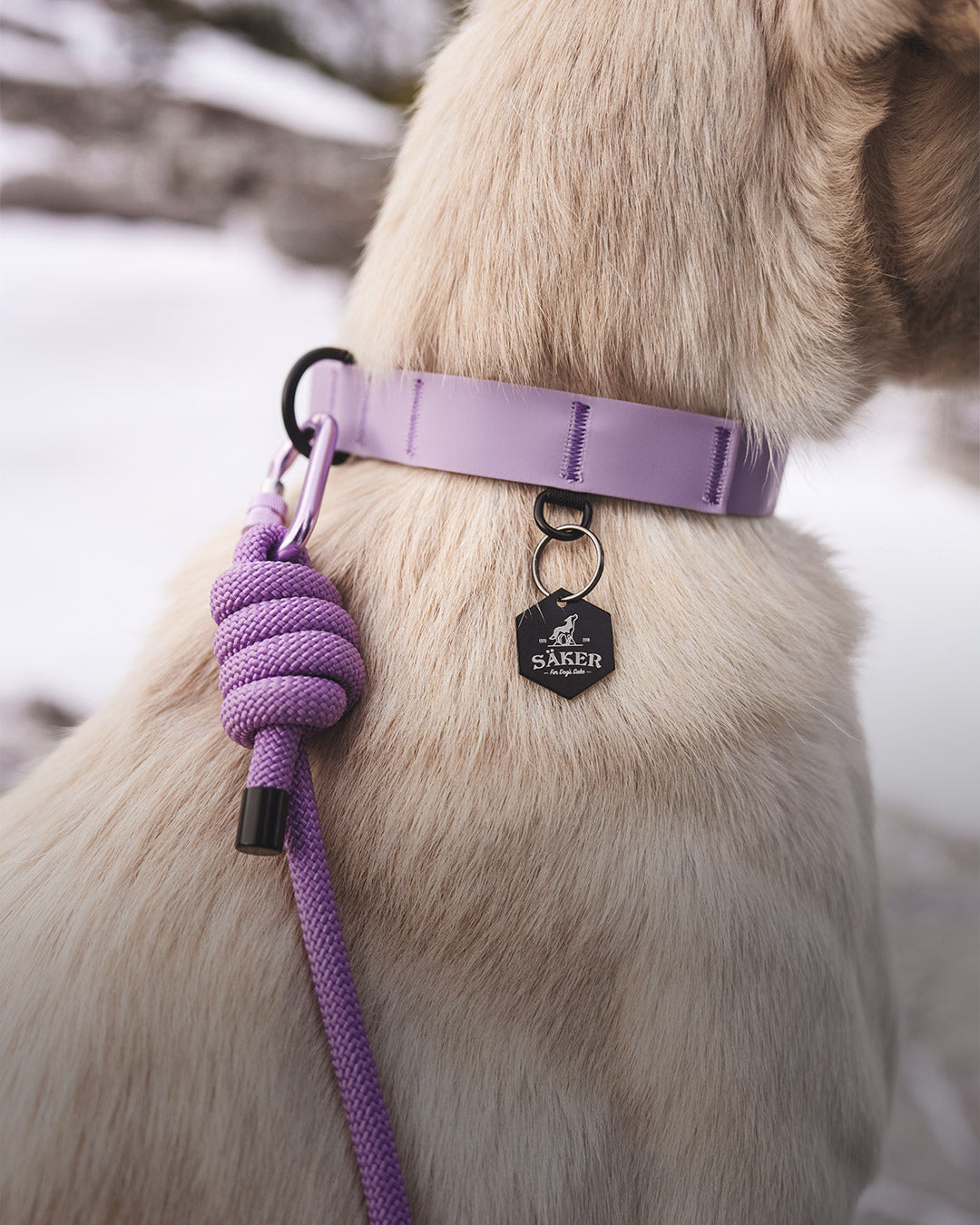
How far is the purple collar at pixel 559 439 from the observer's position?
39 cm

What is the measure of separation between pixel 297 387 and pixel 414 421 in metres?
0.07

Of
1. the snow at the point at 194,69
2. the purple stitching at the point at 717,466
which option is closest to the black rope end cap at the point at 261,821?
the purple stitching at the point at 717,466

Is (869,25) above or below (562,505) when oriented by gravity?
above

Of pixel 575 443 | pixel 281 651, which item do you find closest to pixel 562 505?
pixel 575 443

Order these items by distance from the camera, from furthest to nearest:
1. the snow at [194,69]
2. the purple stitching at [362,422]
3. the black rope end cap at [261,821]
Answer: the snow at [194,69], the purple stitching at [362,422], the black rope end cap at [261,821]

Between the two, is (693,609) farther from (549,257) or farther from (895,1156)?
(895,1156)

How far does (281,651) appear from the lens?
338 millimetres

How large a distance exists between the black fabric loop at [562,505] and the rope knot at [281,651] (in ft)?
0.32

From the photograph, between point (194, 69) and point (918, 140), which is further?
point (194, 69)

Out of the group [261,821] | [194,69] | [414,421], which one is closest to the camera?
[261,821]

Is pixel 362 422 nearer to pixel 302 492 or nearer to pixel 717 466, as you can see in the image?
pixel 302 492

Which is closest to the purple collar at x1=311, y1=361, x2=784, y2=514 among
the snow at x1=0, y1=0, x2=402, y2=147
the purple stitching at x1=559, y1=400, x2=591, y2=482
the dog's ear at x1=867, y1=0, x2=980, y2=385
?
the purple stitching at x1=559, y1=400, x2=591, y2=482

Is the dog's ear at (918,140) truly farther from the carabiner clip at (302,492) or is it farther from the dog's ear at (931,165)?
the carabiner clip at (302,492)

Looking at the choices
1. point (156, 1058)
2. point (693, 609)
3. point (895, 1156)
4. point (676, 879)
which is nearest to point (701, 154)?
point (693, 609)
